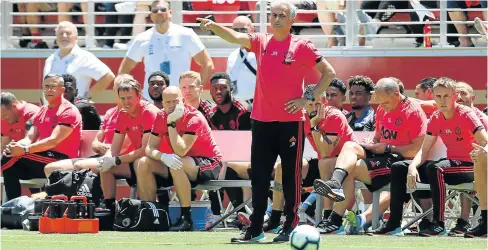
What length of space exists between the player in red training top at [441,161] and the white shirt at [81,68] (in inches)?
214

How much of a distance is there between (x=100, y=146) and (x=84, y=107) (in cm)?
133

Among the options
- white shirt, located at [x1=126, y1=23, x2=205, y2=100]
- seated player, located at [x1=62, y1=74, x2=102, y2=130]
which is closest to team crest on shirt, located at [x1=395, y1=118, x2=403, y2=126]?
white shirt, located at [x1=126, y1=23, x2=205, y2=100]

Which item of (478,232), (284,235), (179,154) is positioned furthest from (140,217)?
(478,232)

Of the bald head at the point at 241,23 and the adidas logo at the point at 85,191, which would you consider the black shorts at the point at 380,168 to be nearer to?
the adidas logo at the point at 85,191

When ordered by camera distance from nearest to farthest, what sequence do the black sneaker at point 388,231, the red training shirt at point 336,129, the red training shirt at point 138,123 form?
the black sneaker at point 388,231, the red training shirt at point 336,129, the red training shirt at point 138,123

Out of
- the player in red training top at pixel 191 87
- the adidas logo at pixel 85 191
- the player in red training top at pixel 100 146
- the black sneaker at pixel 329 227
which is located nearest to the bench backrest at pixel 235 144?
the player in red training top at pixel 100 146

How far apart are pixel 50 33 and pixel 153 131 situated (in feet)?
21.4

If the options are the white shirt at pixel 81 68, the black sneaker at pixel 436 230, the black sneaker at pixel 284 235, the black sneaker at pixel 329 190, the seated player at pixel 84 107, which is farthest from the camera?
the white shirt at pixel 81 68

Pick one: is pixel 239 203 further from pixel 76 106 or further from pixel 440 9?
pixel 440 9

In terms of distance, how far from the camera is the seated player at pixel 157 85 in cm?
1639

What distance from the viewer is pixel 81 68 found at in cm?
1814

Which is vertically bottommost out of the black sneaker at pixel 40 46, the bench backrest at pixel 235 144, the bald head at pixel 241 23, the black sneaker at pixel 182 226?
the black sneaker at pixel 182 226

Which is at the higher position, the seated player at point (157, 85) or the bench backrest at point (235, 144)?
the seated player at point (157, 85)

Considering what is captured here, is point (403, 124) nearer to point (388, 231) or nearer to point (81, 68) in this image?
point (388, 231)
